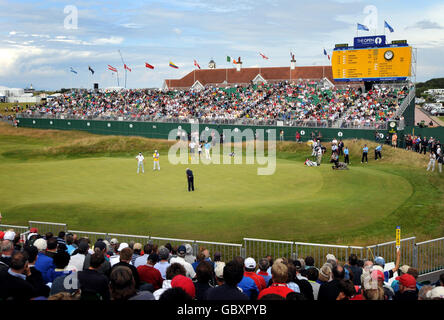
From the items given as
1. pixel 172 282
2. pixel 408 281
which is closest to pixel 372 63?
pixel 408 281

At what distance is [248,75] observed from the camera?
105250mm

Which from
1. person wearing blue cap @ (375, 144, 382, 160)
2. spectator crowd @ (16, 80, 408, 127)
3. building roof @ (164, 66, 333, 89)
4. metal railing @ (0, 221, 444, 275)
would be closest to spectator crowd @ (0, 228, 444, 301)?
metal railing @ (0, 221, 444, 275)

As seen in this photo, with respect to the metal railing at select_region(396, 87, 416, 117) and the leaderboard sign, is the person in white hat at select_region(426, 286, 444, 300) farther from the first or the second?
Answer: the leaderboard sign

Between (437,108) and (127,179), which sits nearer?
(127,179)

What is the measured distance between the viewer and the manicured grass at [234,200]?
1959 centimetres

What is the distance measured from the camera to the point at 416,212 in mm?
22375

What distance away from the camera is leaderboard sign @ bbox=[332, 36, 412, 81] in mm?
49719

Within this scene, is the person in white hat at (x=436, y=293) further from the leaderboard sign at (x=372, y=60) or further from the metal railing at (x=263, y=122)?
the leaderboard sign at (x=372, y=60)

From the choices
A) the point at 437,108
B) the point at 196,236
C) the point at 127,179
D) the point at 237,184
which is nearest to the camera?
the point at 196,236

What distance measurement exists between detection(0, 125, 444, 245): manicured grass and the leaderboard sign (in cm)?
1613

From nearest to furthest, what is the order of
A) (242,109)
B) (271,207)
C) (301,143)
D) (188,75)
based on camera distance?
(271,207), (301,143), (242,109), (188,75)

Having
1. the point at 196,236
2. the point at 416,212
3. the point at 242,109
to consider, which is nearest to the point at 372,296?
the point at 196,236

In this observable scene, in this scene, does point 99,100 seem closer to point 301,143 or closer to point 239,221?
point 301,143

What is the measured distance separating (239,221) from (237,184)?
8652mm
